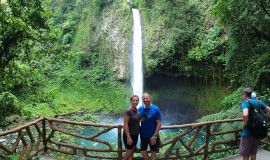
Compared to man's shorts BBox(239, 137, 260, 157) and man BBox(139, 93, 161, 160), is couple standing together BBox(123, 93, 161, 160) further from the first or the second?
man's shorts BBox(239, 137, 260, 157)

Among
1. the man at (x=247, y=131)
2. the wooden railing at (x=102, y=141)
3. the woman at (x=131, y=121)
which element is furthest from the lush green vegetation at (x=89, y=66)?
the man at (x=247, y=131)

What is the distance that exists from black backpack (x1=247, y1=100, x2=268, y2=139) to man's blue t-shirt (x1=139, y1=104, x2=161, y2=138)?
153 cm

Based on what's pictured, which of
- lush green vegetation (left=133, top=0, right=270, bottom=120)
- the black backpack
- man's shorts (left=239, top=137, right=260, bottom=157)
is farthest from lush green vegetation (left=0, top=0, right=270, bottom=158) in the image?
the black backpack

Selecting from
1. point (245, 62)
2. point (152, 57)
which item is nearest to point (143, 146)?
point (245, 62)

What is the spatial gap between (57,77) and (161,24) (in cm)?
1062

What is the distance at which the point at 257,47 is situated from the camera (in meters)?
6.23

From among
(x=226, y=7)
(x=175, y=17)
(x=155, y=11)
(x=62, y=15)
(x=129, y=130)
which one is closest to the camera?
(x=129, y=130)

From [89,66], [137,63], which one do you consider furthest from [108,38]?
[137,63]

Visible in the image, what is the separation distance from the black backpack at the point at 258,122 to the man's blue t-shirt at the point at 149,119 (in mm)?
1535

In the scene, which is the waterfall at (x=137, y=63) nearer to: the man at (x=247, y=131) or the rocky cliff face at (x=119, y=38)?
the rocky cliff face at (x=119, y=38)

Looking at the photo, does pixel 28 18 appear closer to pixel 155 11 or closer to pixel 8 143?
pixel 8 143

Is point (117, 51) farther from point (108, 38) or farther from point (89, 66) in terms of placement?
point (89, 66)

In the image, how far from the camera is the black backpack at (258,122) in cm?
309

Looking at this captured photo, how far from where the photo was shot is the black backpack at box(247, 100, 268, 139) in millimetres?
3086
